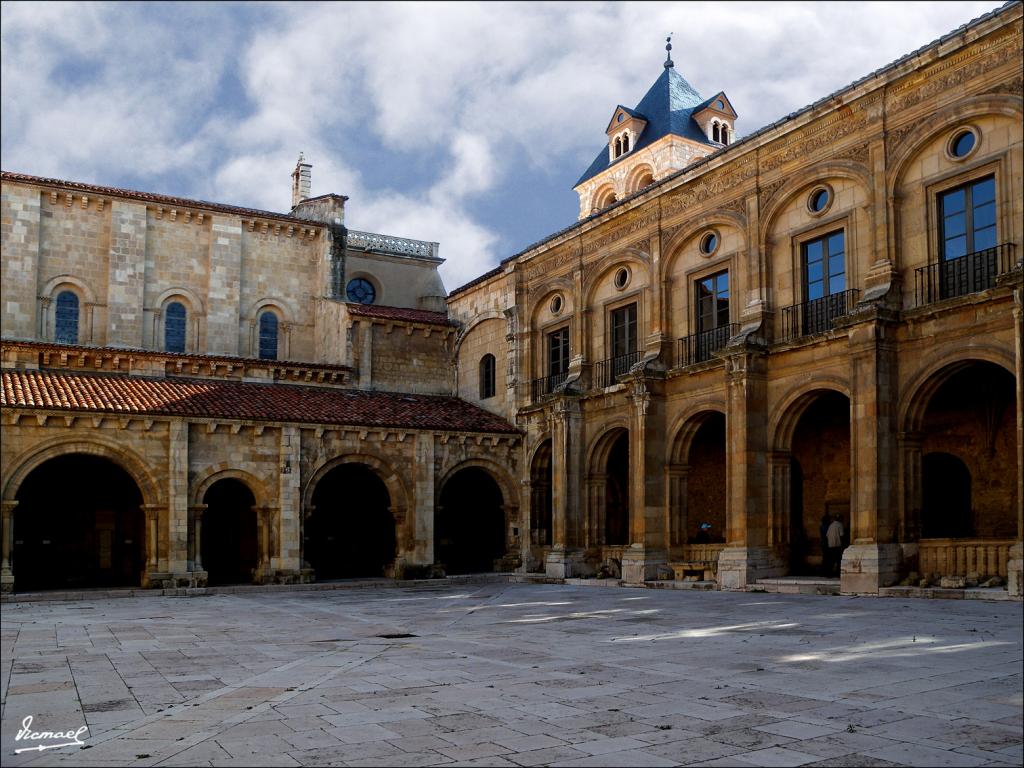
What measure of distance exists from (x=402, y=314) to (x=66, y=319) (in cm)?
1137

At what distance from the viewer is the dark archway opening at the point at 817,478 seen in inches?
947

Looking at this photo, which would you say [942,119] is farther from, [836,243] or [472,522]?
[472,522]

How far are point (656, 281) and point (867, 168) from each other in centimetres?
712

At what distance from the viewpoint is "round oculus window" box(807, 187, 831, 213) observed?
71.7 feet

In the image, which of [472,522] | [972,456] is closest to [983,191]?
[972,456]

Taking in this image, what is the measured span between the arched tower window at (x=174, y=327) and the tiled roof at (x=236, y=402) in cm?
368

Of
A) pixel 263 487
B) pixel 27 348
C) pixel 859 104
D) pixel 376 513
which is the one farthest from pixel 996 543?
pixel 27 348

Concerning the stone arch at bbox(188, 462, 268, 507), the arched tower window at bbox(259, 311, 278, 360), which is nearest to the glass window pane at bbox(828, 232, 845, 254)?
the stone arch at bbox(188, 462, 268, 507)

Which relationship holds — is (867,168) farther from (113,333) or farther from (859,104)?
(113,333)

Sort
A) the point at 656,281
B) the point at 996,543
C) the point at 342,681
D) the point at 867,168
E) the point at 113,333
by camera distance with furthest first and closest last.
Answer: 1. the point at 113,333
2. the point at 656,281
3. the point at 867,168
4. the point at 996,543
5. the point at 342,681

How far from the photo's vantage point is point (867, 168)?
67.6 ft

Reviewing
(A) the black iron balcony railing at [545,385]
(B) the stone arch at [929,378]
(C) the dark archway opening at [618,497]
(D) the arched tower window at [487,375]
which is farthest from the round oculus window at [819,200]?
(D) the arched tower window at [487,375]

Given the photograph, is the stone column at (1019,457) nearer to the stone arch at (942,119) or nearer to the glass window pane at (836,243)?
the stone arch at (942,119)

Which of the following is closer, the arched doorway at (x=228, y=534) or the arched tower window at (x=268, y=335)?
the arched doorway at (x=228, y=534)
